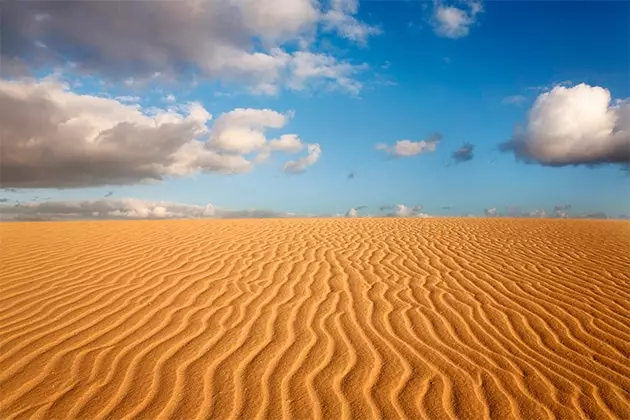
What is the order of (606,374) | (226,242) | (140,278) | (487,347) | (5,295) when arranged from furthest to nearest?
(226,242) → (140,278) → (5,295) → (487,347) → (606,374)

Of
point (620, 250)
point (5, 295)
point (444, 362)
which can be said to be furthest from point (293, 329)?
point (620, 250)

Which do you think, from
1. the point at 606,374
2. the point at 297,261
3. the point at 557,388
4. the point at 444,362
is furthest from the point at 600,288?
the point at 297,261

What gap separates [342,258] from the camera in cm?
847

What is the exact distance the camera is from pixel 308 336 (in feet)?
14.5

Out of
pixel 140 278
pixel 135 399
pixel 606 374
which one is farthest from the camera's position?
pixel 140 278

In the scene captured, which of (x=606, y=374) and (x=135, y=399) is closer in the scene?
(x=135, y=399)

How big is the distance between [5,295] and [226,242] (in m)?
5.08

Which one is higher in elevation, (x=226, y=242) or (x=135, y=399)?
(x=226, y=242)

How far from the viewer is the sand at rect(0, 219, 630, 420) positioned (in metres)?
3.25

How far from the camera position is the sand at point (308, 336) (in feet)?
10.7

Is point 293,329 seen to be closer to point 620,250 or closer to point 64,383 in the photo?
point 64,383

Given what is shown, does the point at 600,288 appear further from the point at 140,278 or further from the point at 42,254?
the point at 42,254

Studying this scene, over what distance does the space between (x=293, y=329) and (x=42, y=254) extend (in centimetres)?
694

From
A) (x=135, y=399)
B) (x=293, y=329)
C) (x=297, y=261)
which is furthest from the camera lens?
(x=297, y=261)
